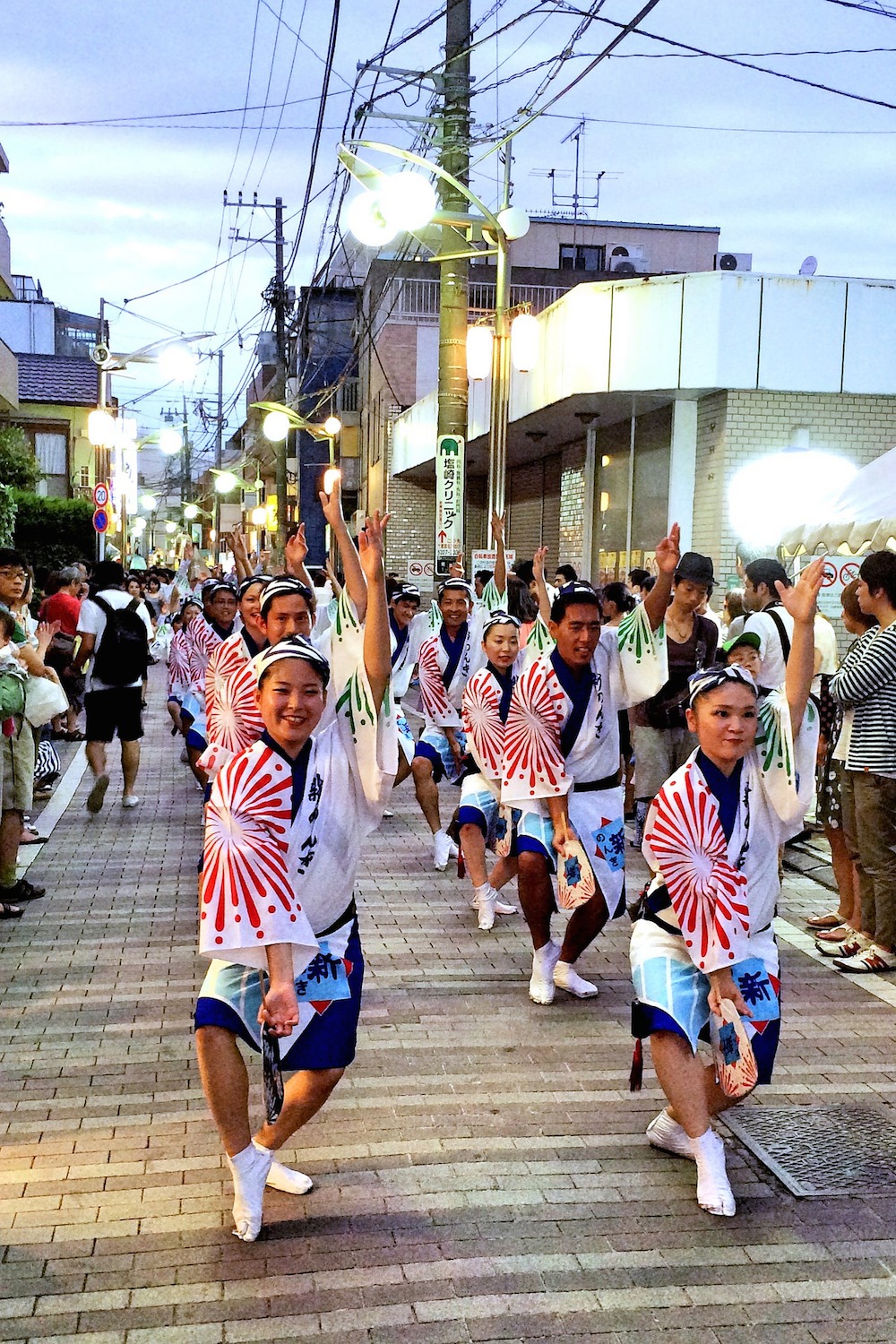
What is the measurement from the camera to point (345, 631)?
456 centimetres

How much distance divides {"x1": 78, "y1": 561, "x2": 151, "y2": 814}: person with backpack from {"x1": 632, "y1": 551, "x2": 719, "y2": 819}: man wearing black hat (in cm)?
452

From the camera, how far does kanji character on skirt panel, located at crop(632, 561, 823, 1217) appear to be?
3.79m

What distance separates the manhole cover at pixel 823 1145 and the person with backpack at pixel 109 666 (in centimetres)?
691

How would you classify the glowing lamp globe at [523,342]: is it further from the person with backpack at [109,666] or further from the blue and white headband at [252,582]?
the blue and white headband at [252,582]

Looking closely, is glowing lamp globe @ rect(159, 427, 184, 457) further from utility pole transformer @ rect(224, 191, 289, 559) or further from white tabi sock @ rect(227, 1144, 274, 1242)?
white tabi sock @ rect(227, 1144, 274, 1242)

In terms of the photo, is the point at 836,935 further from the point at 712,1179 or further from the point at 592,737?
the point at 712,1179

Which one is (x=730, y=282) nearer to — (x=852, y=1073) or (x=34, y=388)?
(x=852, y=1073)

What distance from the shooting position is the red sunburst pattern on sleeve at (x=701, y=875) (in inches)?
148

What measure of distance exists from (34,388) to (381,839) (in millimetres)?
31165

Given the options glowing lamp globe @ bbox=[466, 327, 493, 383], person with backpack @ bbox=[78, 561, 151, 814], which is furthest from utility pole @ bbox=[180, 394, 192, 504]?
person with backpack @ bbox=[78, 561, 151, 814]

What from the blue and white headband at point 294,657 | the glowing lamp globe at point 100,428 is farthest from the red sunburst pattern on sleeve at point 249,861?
the glowing lamp globe at point 100,428

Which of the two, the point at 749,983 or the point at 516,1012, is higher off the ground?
the point at 749,983

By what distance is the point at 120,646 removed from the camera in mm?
10148

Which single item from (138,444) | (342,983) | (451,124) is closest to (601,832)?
(342,983)
